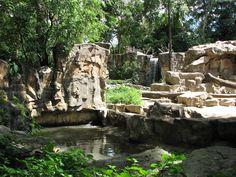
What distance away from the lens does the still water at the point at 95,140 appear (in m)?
8.47

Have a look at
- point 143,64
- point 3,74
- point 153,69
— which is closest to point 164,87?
point 153,69

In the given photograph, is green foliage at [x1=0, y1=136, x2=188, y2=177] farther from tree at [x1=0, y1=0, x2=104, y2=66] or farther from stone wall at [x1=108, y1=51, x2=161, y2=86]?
stone wall at [x1=108, y1=51, x2=161, y2=86]

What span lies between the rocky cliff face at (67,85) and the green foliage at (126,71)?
10.4m

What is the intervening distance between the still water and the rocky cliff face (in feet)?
2.87

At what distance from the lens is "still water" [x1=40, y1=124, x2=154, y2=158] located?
27.8 feet

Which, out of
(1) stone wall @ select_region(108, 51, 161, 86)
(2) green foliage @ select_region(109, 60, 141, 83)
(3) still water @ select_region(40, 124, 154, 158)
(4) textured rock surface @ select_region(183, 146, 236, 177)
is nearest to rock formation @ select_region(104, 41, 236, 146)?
(3) still water @ select_region(40, 124, 154, 158)

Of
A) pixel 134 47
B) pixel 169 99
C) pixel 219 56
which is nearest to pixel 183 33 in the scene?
pixel 134 47

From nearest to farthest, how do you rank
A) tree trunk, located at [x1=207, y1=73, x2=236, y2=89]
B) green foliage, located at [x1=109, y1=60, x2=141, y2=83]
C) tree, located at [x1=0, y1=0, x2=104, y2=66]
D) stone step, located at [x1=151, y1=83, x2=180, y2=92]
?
tree, located at [x1=0, y1=0, x2=104, y2=66] → stone step, located at [x1=151, y1=83, x2=180, y2=92] → tree trunk, located at [x1=207, y1=73, x2=236, y2=89] → green foliage, located at [x1=109, y1=60, x2=141, y2=83]

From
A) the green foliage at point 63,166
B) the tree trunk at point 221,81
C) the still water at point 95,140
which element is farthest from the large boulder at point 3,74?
the tree trunk at point 221,81

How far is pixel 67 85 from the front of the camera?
42.3ft

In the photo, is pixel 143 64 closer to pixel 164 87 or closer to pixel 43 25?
pixel 164 87

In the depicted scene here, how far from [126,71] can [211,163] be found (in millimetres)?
21014

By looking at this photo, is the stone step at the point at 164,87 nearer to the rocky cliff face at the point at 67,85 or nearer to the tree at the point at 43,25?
the rocky cliff face at the point at 67,85

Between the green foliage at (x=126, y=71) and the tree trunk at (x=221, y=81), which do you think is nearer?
the tree trunk at (x=221, y=81)
